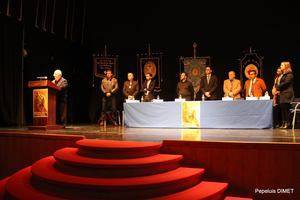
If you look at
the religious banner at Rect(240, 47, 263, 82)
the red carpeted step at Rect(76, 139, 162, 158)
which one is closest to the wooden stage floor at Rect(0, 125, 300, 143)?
the red carpeted step at Rect(76, 139, 162, 158)

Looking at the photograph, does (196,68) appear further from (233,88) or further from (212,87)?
(233,88)

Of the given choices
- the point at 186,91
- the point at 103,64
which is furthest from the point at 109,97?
the point at 186,91

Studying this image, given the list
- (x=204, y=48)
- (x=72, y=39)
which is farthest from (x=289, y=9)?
(x=72, y=39)

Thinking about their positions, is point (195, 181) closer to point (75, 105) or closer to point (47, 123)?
point (47, 123)

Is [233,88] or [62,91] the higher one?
[233,88]

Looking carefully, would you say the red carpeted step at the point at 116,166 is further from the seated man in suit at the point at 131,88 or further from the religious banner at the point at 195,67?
the religious banner at the point at 195,67

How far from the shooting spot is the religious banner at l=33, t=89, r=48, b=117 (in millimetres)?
5625

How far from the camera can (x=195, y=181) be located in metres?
3.02

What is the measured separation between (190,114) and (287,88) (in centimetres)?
202

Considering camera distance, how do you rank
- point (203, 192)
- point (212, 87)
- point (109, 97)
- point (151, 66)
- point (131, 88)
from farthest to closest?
point (151, 66), point (109, 97), point (131, 88), point (212, 87), point (203, 192)

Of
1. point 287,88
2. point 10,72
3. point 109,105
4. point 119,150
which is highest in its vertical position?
point 10,72

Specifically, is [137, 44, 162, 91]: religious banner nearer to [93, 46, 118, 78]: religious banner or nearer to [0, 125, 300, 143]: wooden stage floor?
[93, 46, 118, 78]: religious banner

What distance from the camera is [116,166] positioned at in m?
2.79

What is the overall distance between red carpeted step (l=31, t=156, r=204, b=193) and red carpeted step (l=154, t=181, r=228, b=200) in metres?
0.06
